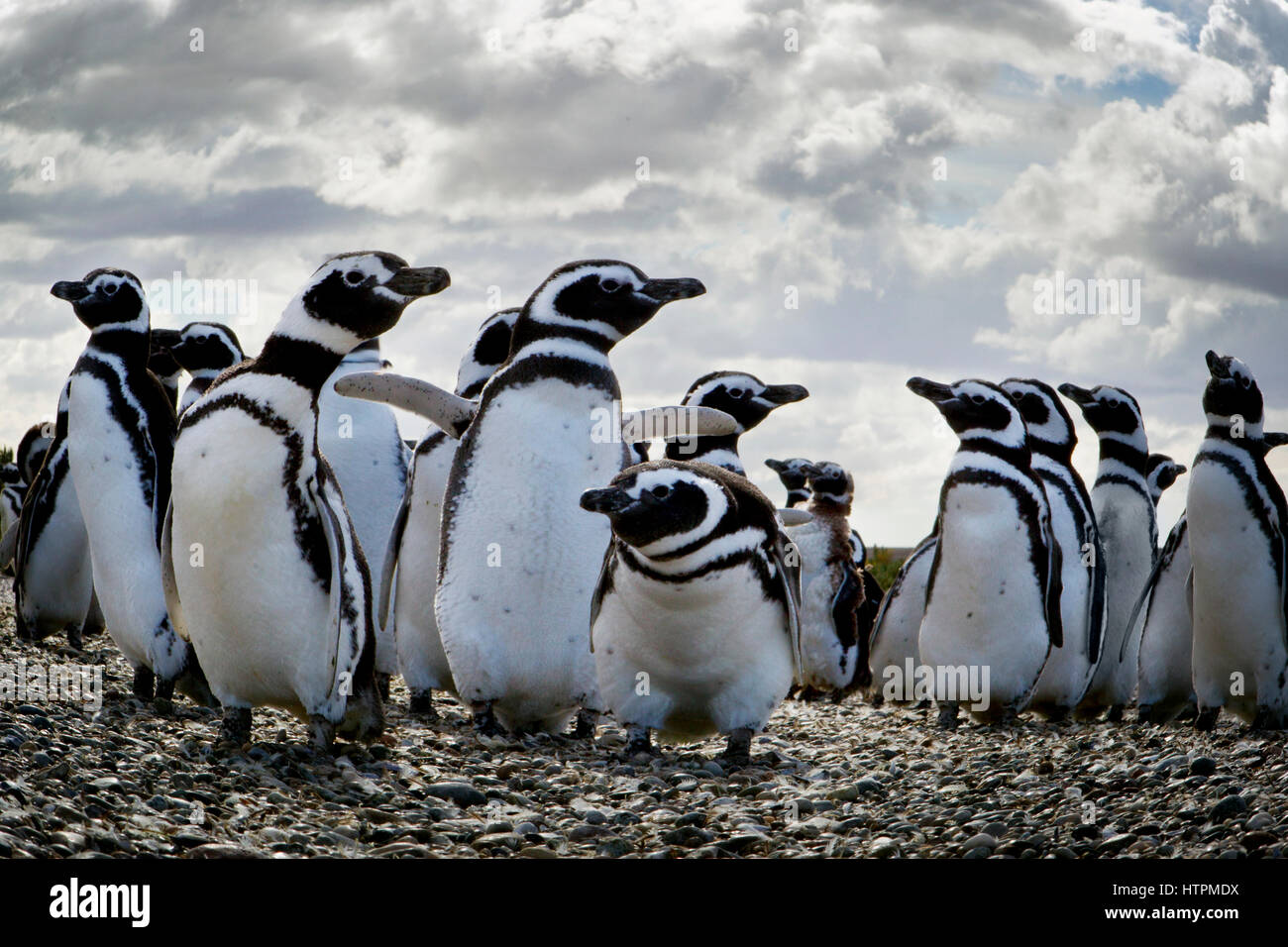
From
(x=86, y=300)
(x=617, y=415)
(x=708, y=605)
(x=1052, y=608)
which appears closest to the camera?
(x=708, y=605)

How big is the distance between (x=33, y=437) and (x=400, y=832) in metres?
10.1

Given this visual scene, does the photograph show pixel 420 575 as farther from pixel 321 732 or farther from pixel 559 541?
pixel 321 732

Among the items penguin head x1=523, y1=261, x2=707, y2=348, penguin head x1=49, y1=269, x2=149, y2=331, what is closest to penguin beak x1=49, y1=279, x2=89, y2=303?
penguin head x1=49, y1=269, x2=149, y2=331

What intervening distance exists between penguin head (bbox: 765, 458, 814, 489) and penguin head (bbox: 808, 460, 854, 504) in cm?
61

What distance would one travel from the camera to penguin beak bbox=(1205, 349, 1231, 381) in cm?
600

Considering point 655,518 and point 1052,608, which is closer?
point 655,518

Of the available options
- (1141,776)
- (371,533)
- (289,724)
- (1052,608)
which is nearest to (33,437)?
(371,533)

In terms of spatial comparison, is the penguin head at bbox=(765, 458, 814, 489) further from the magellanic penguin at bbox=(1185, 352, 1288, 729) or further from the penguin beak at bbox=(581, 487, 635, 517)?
the penguin beak at bbox=(581, 487, 635, 517)

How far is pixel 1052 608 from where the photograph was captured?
6023mm

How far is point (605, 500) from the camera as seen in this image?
402 centimetres

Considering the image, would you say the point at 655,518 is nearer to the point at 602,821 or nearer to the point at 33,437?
the point at 602,821

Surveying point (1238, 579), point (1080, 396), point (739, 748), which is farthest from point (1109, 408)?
point (739, 748)

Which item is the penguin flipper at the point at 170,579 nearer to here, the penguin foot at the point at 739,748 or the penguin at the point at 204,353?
the penguin at the point at 204,353

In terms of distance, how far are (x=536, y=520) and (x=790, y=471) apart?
5393 mm
